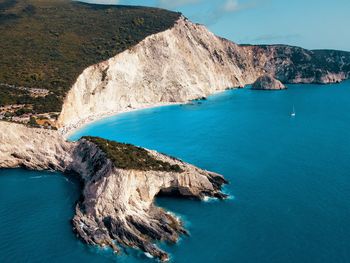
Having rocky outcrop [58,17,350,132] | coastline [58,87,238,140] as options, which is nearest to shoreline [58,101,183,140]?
coastline [58,87,238,140]

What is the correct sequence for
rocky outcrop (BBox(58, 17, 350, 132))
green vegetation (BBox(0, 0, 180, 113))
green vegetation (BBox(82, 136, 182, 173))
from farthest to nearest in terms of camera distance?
rocky outcrop (BBox(58, 17, 350, 132)), green vegetation (BBox(0, 0, 180, 113)), green vegetation (BBox(82, 136, 182, 173))

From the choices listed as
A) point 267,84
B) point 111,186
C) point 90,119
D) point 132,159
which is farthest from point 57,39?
point 267,84

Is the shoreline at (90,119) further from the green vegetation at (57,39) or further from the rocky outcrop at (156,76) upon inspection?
the green vegetation at (57,39)

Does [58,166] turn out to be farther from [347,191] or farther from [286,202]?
[347,191]

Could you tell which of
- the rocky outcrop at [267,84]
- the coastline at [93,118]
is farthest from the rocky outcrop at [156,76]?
the rocky outcrop at [267,84]

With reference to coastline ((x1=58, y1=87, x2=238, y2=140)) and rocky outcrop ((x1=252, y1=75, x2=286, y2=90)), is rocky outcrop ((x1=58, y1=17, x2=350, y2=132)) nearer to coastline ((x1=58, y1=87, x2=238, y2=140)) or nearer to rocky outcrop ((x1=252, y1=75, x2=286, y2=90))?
coastline ((x1=58, y1=87, x2=238, y2=140))

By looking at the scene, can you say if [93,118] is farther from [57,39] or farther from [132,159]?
[132,159]
